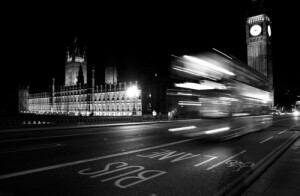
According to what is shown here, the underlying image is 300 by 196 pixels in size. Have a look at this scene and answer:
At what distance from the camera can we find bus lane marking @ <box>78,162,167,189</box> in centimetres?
629

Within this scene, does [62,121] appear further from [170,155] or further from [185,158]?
[185,158]

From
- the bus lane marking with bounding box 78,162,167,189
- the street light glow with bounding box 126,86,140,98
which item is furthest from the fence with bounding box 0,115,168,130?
the bus lane marking with bounding box 78,162,167,189

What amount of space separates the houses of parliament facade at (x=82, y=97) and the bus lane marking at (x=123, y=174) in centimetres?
6643

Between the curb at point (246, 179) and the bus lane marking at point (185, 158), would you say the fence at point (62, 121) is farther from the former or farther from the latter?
the curb at point (246, 179)

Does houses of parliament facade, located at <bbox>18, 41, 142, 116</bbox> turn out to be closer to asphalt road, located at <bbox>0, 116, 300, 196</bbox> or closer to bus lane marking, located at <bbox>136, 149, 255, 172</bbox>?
bus lane marking, located at <bbox>136, 149, 255, 172</bbox>

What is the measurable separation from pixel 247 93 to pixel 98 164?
16827 millimetres

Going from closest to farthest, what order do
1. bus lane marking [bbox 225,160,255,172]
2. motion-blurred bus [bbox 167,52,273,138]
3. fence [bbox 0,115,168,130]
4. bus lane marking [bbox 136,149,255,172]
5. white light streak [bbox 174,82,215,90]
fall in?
bus lane marking [bbox 225,160,255,172]
bus lane marking [bbox 136,149,255,172]
motion-blurred bus [bbox 167,52,273,138]
white light streak [bbox 174,82,215,90]
fence [bbox 0,115,168,130]

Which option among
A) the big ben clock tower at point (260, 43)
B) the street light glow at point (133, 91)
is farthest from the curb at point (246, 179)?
the big ben clock tower at point (260, 43)

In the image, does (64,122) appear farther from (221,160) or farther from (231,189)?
(231,189)

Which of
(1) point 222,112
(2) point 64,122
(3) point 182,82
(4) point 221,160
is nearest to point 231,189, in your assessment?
(4) point 221,160

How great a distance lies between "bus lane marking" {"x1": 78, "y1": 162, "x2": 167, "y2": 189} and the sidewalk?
8.38 ft

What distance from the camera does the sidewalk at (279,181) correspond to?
18.5 ft

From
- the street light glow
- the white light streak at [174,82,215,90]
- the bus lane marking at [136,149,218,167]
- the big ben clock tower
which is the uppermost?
the big ben clock tower

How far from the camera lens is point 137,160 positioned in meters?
8.87
